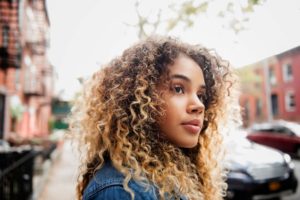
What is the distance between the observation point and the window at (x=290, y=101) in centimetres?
2681

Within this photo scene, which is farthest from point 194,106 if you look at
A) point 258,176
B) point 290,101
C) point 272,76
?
point 272,76

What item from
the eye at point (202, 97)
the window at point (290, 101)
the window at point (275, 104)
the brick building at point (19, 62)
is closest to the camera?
the eye at point (202, 97)

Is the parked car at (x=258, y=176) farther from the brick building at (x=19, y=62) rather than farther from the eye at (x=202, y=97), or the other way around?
the brick building at (x=19, y=62)

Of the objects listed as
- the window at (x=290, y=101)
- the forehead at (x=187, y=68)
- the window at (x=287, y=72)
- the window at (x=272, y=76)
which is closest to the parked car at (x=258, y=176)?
the forehead at (x=187, y=68)

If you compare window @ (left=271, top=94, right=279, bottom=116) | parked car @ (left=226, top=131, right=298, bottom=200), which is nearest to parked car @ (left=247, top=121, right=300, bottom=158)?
parked car @ (left=226, top=131, right=298, bottom=200)

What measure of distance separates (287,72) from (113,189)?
27.8 m

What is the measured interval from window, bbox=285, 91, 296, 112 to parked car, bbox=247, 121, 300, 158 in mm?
13038

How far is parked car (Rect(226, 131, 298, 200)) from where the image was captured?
6039mm

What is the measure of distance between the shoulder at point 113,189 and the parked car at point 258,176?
Result: 4.87 m

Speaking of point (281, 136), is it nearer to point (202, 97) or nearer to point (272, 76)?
point (202, 97)

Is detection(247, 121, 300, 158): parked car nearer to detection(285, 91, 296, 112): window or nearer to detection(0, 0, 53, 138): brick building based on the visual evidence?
detection(0, 0, 53, 138): brick building

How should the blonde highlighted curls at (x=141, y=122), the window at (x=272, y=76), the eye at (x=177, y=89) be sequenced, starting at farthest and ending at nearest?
the window at (x=272, y=76) < the eye at (x=177, y=89) < the blonde highlighted curls at (x=141, y=122)

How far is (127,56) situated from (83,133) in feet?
1.38

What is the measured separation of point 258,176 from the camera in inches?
242
